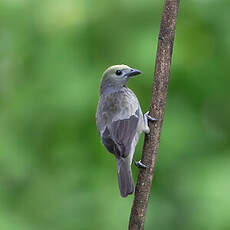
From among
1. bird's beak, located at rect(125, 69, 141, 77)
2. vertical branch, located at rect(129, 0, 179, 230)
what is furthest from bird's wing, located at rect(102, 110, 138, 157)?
vertical branch, located at rect(129, 0, 179, 230)

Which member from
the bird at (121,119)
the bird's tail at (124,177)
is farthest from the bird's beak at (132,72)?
the bird's tail at (124,177)

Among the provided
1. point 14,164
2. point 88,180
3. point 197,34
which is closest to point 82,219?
point 88,180

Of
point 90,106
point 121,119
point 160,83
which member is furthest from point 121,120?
point 160,83

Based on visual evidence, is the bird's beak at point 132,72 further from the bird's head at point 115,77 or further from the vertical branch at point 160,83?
the vertical branch at point 160,83

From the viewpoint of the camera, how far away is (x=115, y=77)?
5281 mm

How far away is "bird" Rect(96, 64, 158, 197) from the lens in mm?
4668

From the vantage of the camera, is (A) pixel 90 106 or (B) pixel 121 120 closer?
(B) pixel 121 120

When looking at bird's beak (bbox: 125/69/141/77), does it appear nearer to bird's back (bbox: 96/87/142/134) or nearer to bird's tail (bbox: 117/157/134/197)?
bird's back (bbox: 96/87/142/134)

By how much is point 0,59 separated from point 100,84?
116 centimetres

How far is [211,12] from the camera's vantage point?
17.3 feet

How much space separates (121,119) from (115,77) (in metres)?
0.53

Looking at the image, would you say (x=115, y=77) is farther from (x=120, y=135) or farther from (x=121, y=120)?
(x=120, y=135)

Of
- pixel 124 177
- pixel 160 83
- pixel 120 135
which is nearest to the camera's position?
pixel 160 83

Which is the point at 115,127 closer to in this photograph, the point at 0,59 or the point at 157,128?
the point at 157,128
